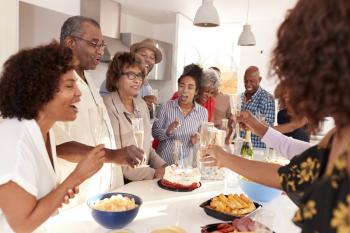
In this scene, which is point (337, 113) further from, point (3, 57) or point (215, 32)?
point (215, 32)

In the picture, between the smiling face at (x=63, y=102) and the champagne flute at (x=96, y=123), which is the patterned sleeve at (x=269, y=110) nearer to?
the champagne flute at (x=96, y=123)

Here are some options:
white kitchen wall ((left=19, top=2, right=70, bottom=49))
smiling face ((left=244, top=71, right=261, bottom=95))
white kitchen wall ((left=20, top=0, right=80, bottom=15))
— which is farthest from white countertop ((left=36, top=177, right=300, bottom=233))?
white kitchen wall ((left=20, top=0, right=80, bottom=15))

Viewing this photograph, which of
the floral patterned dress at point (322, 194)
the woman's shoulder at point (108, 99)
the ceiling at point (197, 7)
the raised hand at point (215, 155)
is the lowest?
Answer: the raised hand at point (215, 155)

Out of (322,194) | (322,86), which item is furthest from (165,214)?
(322,86)

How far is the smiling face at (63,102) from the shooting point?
1094mm

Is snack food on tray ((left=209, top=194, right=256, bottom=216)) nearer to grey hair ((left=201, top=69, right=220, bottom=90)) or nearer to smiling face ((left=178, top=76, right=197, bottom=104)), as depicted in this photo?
smiling face ((left=178, top=76, right=197, bottom=104))

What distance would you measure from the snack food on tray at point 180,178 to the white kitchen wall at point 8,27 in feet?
7.12

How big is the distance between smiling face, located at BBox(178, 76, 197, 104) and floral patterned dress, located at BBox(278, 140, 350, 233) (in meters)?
1.72

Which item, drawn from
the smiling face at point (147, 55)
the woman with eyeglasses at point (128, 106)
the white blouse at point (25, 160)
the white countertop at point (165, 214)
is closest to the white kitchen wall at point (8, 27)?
the smiling face at point (147, 55)

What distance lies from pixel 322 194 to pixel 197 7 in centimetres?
482

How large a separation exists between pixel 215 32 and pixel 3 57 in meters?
4.21

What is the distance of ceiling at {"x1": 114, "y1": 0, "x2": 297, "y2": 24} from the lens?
461 cm

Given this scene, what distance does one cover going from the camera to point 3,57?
3.02m

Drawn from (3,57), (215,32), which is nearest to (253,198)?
(3,57)
